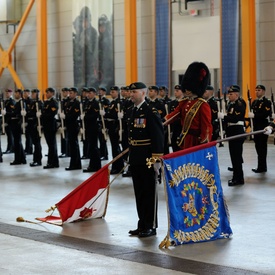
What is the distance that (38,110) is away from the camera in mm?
14789

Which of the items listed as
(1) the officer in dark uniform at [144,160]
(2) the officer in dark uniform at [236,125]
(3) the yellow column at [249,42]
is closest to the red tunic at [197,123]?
(1) the officer in dark uniform at [144,160]

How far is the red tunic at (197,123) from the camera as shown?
7863mm

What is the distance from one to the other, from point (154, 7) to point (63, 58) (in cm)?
475

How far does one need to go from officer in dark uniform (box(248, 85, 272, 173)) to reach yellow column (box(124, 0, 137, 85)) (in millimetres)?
8720

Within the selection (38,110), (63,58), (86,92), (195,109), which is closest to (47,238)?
(195,109)

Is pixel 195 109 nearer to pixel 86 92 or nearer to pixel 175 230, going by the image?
pixel 175 230

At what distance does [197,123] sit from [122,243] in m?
1.63

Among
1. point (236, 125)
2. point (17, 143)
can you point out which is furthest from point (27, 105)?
point (236, 125)

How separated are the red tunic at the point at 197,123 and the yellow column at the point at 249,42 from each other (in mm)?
10808

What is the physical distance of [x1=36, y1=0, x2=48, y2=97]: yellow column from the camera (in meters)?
23.7

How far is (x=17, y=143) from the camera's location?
49.9ft

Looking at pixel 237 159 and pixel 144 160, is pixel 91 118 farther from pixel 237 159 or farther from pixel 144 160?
pixel 144 160

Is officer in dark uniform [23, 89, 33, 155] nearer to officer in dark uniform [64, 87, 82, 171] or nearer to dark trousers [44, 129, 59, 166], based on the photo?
dark trousers [44, 129, 59, 166]

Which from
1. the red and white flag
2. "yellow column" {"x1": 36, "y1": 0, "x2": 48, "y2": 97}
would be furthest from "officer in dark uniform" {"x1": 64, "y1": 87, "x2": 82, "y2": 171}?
"yellow column" {"x1": 36, "y1": 0, "x2": 48, "y2": 97}
